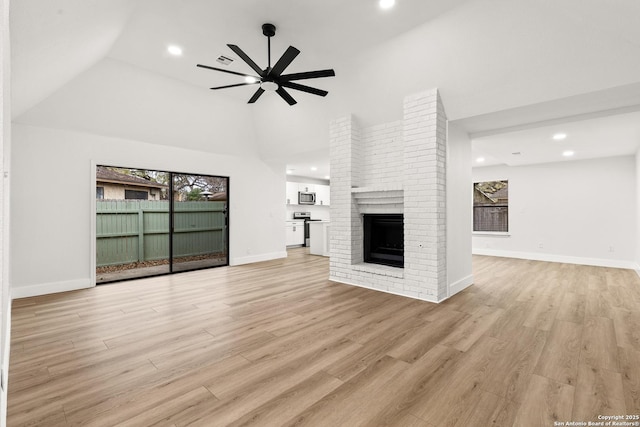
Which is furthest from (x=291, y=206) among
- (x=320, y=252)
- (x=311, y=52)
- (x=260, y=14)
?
(x=260, y=14)

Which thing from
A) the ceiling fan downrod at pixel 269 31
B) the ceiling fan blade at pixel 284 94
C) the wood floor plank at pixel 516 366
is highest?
the ceiling fan downrod at pixel 269 31

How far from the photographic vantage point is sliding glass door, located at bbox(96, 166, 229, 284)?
5.87 m

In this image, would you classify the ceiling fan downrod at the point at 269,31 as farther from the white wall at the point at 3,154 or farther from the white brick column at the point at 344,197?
the white wall at the point at 3,154

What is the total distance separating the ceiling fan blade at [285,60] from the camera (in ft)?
9.73

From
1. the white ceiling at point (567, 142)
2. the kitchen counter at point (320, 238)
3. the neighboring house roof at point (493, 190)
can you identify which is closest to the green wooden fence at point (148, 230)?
the kitchen counter at point (320, 238)

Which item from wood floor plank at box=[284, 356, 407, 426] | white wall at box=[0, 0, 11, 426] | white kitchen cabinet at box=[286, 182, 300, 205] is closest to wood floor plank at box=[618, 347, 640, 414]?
wood floor plank at box=[284, 356, 407, 426]

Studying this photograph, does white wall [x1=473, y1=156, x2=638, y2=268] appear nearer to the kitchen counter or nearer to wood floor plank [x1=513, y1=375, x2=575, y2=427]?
the kitchen counter

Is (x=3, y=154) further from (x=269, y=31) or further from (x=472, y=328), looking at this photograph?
(x=472, y=328)

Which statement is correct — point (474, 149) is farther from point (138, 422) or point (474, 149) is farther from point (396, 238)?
point (138, 422)

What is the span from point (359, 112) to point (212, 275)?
13.3ft

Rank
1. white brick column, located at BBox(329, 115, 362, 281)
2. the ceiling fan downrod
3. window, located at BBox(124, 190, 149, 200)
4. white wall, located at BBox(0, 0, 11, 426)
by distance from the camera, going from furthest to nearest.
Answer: window, located at BBox(124, 190, 149, 200) < white brick column, located at BBox(329, 115, 362, 281) < the ceiling fan downrod < white wall, located at BBox(0, 0, 11, 426)

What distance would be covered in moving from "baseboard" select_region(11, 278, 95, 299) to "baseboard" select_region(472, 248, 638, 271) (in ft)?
30.2

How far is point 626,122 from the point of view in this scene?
14.6 feet

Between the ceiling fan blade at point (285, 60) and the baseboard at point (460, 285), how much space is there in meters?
3.68
